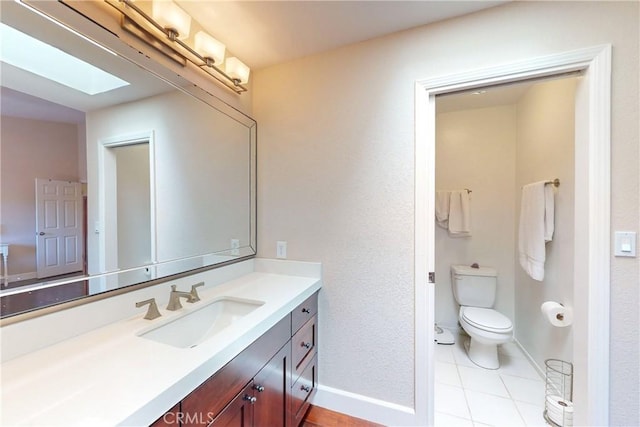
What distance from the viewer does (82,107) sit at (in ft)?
3.07

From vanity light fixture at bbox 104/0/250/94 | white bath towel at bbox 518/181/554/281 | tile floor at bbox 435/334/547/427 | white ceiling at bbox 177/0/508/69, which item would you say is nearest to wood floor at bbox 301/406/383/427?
tile floor at bbox 435/334/547/427

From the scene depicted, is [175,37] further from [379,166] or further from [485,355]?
[485,355]

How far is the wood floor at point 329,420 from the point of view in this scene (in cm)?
152

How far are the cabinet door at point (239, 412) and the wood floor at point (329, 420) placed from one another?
0.78 meters

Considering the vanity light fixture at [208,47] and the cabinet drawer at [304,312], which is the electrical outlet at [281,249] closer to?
the cabinet drawer at [304,312]

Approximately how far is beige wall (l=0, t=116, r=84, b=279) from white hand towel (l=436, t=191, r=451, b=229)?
2.85 meters

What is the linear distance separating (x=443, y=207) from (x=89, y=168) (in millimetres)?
2821

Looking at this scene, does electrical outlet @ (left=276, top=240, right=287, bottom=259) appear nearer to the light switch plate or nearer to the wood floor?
the wood floor

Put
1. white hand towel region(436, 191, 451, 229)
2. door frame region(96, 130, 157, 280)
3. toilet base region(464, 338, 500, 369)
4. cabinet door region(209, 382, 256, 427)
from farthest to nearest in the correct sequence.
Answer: white hand towel region(436, 191, 451, 229) → toilet base region(464, 338, 500, 369) → door frame region(96, 130, 157, 280) → cabinet door region(209, 382, 256, 427)

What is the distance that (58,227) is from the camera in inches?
35.1

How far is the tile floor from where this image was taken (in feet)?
5.13

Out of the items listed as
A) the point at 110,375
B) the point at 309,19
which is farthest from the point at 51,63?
the point at 309,19

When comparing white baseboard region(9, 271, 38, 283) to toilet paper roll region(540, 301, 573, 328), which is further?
toilet paper roll region(540, 301, 573, 328)

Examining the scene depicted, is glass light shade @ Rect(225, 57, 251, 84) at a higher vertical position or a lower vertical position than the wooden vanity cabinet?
higher
